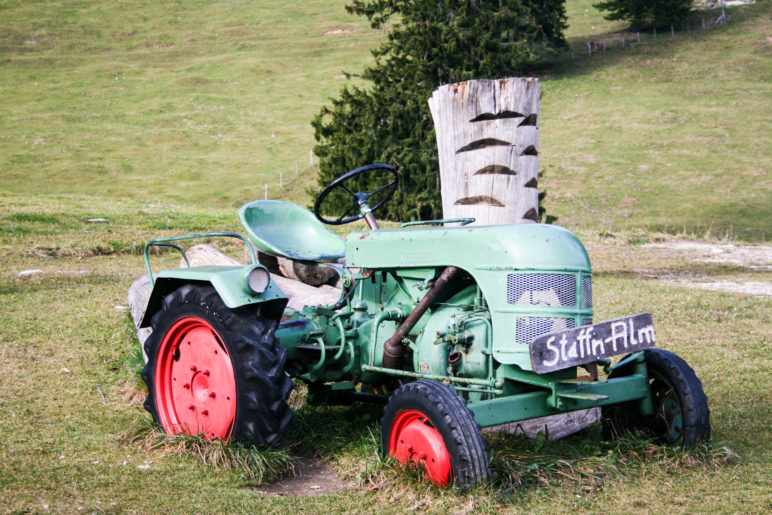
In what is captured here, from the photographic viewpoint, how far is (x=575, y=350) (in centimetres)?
388

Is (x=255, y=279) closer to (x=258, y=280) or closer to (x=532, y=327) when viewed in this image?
(x=258, y=280)

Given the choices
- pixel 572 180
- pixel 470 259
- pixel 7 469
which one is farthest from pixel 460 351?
pixel 572 180

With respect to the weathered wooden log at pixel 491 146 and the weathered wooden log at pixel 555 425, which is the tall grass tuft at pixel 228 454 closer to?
the weathered wooden log at pixel 555 425

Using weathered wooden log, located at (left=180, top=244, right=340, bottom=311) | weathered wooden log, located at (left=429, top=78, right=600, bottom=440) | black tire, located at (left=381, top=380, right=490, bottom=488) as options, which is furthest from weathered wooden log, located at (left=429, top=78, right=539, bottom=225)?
black tire, located at (left=381, top=380, right=490, bottom=488)

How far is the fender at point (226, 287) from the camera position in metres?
4.51

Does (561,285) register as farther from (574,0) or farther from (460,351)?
(574,0)

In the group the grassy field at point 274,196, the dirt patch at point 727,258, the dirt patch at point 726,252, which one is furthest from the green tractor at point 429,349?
the dirt patch at point 726,252

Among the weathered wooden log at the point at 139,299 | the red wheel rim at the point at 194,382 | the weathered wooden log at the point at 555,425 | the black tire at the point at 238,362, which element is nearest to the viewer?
the black tire at the point at 238,362

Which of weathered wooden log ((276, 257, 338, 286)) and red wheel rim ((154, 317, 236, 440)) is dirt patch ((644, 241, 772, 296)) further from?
red wheel rim ((154, 317, 236, 440))

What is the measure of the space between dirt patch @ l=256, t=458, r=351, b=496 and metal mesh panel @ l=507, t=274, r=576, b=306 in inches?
54.9

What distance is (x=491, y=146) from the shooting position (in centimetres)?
687

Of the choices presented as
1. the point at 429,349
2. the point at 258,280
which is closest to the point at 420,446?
the point at 429,349

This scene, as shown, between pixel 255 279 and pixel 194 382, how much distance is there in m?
0.88

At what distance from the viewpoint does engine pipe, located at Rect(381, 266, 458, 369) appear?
4328mm
